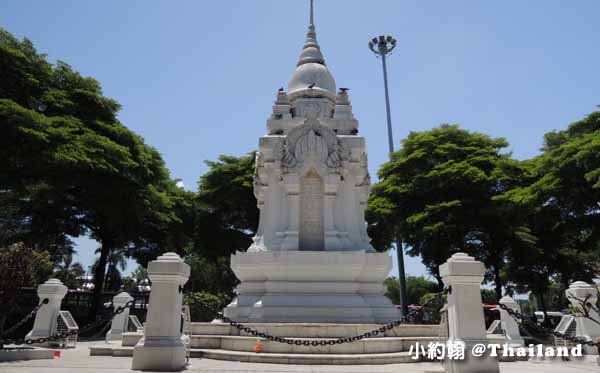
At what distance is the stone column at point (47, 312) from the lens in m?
13.3

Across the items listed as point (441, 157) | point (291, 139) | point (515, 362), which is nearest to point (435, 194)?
point (441, 157)

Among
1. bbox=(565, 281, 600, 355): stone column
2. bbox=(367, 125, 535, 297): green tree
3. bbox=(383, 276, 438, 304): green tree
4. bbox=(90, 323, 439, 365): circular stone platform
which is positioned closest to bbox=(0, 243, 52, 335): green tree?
bbox=(90, 323, 439, 365): circular stone platform

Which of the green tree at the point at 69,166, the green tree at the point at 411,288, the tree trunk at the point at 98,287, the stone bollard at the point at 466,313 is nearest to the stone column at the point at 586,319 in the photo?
the stone bollard at the point at 466,313

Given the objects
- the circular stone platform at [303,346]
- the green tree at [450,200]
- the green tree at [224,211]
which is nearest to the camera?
the circular stone platform at [303,346]

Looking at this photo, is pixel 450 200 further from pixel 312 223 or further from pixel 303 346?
pixel 303 346

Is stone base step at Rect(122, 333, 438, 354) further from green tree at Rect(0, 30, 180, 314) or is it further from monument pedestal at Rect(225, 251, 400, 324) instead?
green tree at Rect(0, 30, 180, 314)

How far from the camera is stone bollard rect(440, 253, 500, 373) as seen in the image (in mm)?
7082

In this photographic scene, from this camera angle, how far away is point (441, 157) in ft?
95.3

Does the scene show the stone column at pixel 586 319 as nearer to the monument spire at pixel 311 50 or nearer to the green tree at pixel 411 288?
the monument spire at pixel 311 50

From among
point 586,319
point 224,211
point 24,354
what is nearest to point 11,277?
point 24,354

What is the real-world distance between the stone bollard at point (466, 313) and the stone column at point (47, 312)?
37.5 ft

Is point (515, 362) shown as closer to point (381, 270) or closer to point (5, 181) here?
point (381, 270)

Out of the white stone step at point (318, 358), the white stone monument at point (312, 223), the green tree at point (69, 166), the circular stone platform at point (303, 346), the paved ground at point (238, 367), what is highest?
the green tree at point (69, 166)

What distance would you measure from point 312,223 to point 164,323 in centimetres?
685
